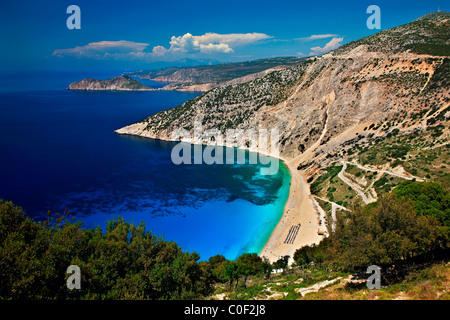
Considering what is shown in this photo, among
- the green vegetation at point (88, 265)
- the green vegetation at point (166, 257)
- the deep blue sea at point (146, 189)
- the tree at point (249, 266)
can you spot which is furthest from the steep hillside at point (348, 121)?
the green vegetation at point (88, 265)

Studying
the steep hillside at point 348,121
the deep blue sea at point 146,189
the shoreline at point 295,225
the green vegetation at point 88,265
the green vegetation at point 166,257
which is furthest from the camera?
the deep blue sea at point 146,189

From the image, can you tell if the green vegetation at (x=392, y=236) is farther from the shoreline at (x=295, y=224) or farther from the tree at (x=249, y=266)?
the shoreline at (x=295, y=224)

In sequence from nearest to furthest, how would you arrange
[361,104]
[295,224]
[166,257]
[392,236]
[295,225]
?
1. [392,236]
2. [166,257]
3. [295,225]
4. [295,224]
5. [361,104]

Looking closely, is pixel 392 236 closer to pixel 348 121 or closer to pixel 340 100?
pixel 348 121

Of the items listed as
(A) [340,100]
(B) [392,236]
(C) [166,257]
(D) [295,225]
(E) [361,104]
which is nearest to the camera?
(B) [392,236]

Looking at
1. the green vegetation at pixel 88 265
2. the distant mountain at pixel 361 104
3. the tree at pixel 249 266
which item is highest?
the distant mountain at pixel 361 104

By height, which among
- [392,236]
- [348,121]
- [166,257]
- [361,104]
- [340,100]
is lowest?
[166,257]

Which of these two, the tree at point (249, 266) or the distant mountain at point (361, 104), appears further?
the distant mountain at point (361, 104)

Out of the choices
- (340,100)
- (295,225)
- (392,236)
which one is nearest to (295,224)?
(295,225)
